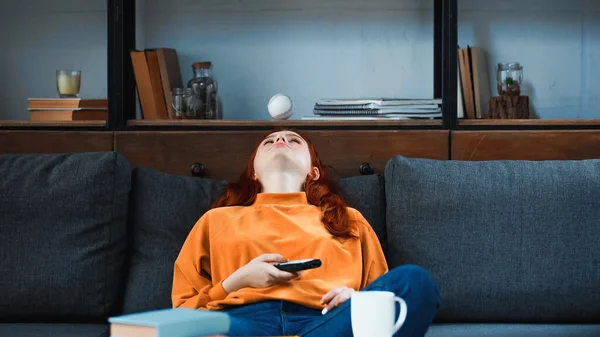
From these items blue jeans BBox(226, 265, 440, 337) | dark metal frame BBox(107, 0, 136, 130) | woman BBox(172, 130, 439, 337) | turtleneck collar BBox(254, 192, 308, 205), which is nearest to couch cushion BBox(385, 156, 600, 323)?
woman BBox(172, 130, 439, 337)

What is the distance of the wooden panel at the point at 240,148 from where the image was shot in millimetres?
2887

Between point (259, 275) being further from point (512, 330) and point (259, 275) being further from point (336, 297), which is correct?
point (512, 330)

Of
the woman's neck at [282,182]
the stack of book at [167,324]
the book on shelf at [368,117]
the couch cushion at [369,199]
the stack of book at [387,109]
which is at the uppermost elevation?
the stack of book at [387,109]

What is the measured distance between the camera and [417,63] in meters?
3.29

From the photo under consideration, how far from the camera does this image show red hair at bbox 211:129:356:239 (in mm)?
2445

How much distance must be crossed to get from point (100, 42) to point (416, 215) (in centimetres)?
149

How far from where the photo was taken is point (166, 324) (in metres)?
1.45

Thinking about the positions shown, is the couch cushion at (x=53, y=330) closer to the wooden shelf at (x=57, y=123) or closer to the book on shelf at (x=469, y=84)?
the wooden shelf at (x=57, y=123)

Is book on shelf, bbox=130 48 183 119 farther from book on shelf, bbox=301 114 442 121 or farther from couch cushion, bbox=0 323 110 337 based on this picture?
couch cushion, bbox=0 323 110 337

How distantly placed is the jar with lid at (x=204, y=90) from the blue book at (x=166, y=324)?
1515 mm

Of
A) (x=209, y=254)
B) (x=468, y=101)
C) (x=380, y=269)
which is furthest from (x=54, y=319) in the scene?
(x=468, y=101)

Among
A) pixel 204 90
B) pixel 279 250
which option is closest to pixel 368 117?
pixel 204 90

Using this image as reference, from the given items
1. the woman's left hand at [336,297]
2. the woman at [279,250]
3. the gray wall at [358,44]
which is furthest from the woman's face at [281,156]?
the gray wall at [358,44]

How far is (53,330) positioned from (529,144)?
5.13 ft
